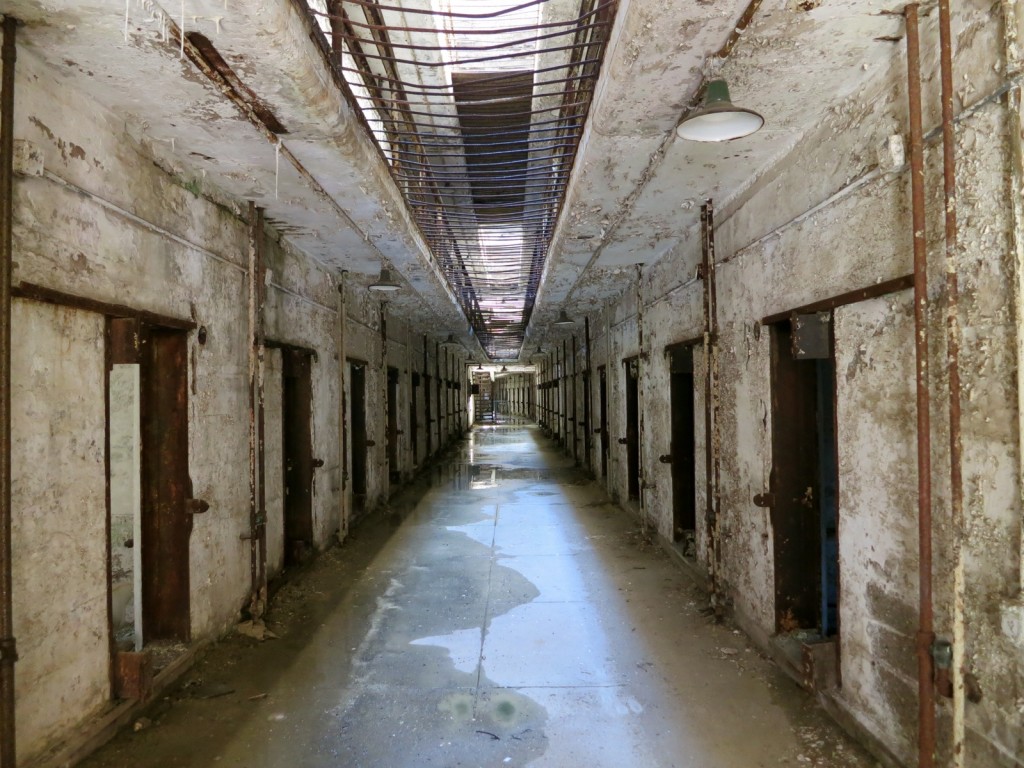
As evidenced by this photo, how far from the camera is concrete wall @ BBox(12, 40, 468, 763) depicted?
2350 millimetres

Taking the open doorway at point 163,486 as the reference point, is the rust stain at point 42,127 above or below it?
above

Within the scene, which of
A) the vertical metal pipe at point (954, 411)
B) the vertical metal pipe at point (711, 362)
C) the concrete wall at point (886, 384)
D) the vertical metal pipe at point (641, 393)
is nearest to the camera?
the concrete wall at point (886, 384)

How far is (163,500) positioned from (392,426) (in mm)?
6235

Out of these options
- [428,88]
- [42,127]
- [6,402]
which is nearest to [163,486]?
[6,402]

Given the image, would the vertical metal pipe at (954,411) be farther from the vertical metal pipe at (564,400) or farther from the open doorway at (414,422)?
the vertical metal pipe at (564,400)

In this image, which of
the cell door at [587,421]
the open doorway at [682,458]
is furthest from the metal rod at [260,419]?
the cell door at [587,421]

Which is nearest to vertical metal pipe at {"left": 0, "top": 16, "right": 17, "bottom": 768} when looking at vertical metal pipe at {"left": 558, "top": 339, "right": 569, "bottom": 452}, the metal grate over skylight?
the metal grate over skylight

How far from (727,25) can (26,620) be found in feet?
11.0

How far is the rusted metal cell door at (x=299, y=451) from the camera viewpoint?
18.5 feet

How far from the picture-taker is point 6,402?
83.0 inches

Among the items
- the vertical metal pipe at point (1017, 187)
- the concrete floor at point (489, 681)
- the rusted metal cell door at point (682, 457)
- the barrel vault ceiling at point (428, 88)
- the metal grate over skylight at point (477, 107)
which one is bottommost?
the concrete floor at point (489, 681)

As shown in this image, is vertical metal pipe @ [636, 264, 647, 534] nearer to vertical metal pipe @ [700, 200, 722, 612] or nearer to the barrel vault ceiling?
the barrel vault ceiling

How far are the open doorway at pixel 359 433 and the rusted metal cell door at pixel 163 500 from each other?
409cm

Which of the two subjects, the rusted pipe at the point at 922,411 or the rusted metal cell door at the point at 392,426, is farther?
the rusted metal cell door at the point at 392,426
